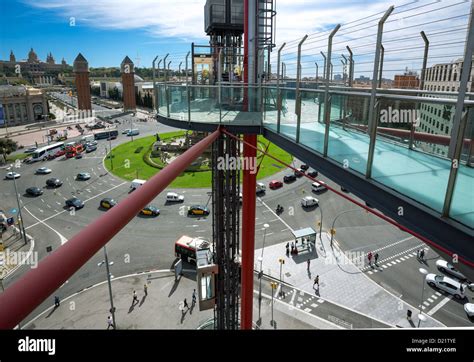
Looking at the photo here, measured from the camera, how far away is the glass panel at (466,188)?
2839 millimetres

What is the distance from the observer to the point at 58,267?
135 centimetres

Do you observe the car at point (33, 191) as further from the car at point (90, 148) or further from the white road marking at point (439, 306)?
the white road marking at point (439, 306)

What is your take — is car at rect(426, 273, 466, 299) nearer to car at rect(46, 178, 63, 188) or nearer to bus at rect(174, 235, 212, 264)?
bus at rect(174, 235, 212, 264)

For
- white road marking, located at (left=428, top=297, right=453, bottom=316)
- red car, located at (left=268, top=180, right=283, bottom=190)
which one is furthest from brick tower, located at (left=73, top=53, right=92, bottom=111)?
white road marking, located at (left=428, top=297, right=453, bottom=316)

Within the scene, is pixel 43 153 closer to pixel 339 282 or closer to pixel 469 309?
pixel 339 282

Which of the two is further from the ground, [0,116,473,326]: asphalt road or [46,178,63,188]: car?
[46,178,63,188]: car

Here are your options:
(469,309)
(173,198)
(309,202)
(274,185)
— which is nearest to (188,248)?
(173,198)

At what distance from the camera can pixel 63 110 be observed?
77625mm

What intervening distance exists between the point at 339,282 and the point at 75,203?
21632 millimetres

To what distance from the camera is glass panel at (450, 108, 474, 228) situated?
2.84 m

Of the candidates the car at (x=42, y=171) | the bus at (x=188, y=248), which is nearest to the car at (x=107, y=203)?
the bus at (x=188, y=248)

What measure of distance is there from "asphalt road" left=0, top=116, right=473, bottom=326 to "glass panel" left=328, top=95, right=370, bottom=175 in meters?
13.5

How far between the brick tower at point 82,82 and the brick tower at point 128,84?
28.1ft

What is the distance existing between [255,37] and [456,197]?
781 centimetres
